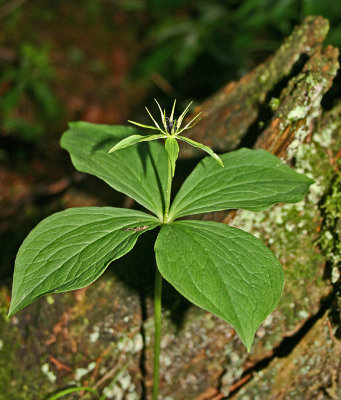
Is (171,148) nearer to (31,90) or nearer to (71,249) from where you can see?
(71,249)

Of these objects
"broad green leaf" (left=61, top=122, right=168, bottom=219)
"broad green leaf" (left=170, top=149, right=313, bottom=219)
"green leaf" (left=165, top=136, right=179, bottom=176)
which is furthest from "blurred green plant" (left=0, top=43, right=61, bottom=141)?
"green leaf" (left=165, top=136, right=179, bottom=176)

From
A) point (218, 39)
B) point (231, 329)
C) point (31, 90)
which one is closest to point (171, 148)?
point (231, 329)

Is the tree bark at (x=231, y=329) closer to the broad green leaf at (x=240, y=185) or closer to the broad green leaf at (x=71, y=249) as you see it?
the broad green leaf at (x=240, y=185)

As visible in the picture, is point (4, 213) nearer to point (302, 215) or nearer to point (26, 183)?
point (26, 183)

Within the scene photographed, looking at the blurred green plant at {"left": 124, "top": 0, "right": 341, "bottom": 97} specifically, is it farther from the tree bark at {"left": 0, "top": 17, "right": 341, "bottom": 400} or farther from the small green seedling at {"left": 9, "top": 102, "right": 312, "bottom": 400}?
the small green seedling at {"left": 9, "top": 102, "right": 312, "bottom": 400}

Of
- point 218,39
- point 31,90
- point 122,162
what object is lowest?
point 31,90

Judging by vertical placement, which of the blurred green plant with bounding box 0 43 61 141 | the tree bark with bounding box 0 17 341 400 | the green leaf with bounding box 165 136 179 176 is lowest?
the blurred green plant with bounding box 0 43 61 141

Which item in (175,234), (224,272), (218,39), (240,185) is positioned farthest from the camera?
(218,39)
